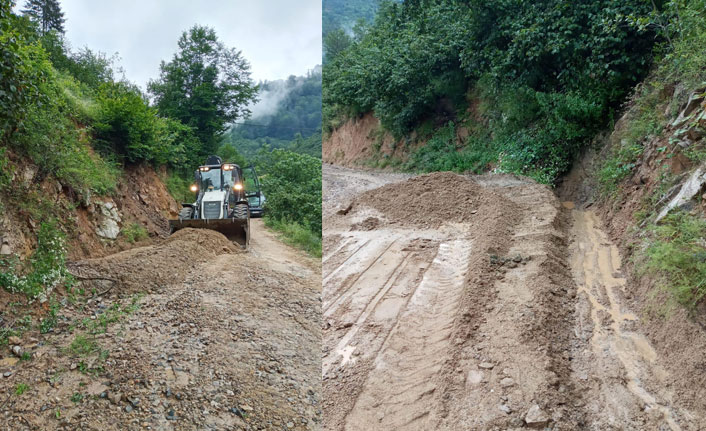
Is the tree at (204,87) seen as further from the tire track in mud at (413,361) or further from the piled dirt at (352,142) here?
the piled dirt at (352,142)

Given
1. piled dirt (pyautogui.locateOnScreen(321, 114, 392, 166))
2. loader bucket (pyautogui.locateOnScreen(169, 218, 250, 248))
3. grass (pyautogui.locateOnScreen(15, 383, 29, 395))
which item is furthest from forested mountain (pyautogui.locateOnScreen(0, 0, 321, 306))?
piled dirt (pyautogui.locateOnScreen(321, 114, 392, 166))

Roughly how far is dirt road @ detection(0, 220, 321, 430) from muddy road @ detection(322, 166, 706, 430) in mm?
189

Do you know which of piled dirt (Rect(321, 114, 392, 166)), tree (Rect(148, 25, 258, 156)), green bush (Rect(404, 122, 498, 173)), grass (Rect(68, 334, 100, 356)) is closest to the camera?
grass (Rect(68, 334, 100, 356))

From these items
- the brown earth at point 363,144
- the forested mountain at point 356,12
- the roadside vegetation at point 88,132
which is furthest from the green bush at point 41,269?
the forested mountain at point 356,12

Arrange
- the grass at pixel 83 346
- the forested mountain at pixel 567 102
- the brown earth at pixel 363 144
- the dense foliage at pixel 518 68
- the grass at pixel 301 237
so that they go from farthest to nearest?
the brown earth at pixel 363 144 < the dense foliage at pixel 518 68 < the grass at pixel 301 237 < the forested mountain at pixel 567 102 < the grass at pixel 83 346

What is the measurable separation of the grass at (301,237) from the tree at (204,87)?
30.7 inches

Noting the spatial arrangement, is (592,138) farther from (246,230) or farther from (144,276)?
(144,276)

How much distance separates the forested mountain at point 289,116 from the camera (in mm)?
2006

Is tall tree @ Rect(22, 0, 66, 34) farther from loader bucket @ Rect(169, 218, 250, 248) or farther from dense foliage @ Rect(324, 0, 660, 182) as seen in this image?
dense foliage @ Rect(324, 0, 660, 182)

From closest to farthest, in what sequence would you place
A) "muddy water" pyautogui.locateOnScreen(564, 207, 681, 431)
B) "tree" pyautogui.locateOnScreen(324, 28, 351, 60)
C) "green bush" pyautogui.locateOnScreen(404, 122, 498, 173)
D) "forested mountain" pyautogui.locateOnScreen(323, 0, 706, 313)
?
"muddy water" pyautogui.locateOnScreen(564, 207, 681, 431) → "forested mountain" pyautogui.locateOnScreen(323, 0, 706, 313) → "green bush" pyautogui.locateOnScreen(404, 122, 498, 173) → "tree" pyautogui.locateOnScreen(324, 28, 351, 60)

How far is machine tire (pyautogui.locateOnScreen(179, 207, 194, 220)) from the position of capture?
4388 mm

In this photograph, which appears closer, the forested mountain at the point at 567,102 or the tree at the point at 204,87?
the tree at the point at 204,87

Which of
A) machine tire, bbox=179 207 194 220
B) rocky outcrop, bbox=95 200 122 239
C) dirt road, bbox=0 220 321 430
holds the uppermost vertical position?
rocky outcrop, bbox=95 200 122 239

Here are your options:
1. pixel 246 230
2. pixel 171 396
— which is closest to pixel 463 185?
pixel 246 230
